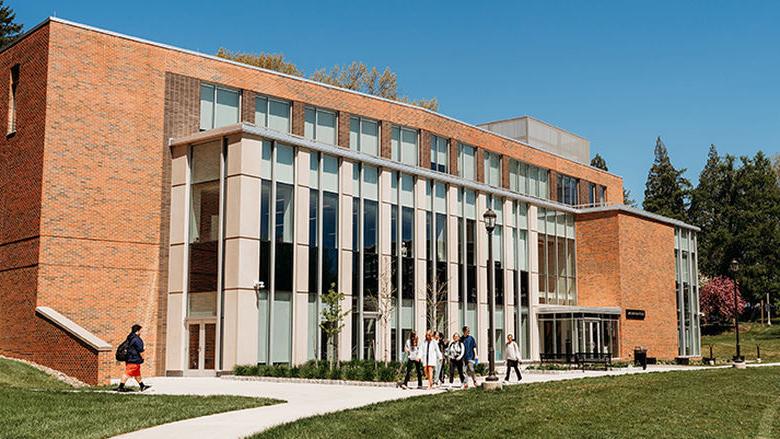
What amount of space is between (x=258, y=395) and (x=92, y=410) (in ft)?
16.2

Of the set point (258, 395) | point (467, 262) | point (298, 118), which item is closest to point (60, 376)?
point (258, 395)

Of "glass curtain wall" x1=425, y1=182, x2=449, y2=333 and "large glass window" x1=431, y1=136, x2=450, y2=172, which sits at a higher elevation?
"large glass window" x1=431, y1=136, x2=450, y2=172

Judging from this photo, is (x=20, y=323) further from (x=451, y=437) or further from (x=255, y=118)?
(x=451, y=437)

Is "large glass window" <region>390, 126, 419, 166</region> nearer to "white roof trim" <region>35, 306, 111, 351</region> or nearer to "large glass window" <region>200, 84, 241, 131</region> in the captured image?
"large glass window" <region>200, 84, 241, 131</region>

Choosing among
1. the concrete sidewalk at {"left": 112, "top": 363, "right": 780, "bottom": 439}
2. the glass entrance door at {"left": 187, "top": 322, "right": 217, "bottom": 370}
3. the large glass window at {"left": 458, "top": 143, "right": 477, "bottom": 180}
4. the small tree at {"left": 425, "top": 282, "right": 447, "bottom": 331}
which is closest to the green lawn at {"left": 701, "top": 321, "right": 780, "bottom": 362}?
the large glass window at {"left": 458, "top": 143, "right": 477, "bottom": 180}

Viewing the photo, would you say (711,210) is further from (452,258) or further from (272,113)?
(272,113)

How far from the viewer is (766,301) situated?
9125cm

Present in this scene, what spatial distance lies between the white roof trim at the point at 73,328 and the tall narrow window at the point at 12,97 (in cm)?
814

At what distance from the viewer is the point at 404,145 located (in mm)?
41438

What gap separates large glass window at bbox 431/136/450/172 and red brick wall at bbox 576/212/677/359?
34.0 feet

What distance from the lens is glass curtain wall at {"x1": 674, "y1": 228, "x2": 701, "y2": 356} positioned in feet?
172

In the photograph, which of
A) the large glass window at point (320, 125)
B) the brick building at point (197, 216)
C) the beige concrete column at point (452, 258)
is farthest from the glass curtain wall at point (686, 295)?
the large glass window at point (320, 125)

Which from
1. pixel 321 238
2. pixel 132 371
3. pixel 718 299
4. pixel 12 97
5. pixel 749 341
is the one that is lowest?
pixel 749 341

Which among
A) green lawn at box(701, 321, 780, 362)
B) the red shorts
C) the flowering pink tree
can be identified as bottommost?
green lawn at box(701, 321, 780, 362)
